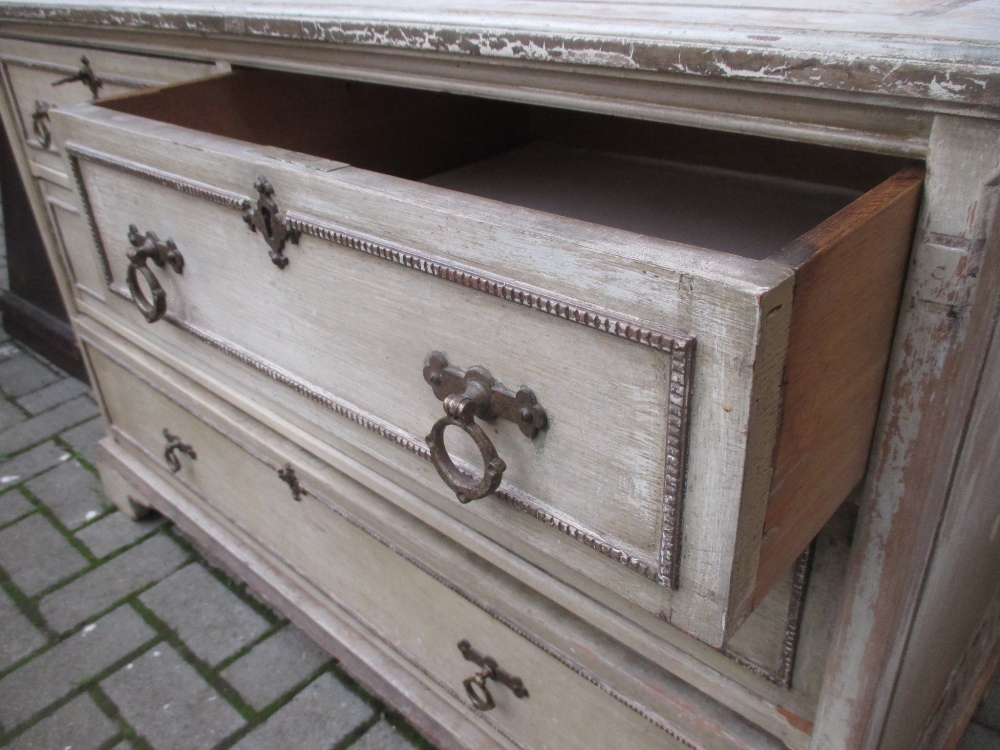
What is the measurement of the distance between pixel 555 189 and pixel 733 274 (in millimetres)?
644

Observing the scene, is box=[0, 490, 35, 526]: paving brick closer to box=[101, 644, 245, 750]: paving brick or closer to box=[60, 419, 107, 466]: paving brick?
box=[60, 419, 107, 466]: paving brick

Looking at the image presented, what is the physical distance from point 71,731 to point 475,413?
3.19 feet

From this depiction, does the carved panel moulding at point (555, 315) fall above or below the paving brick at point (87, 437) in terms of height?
above

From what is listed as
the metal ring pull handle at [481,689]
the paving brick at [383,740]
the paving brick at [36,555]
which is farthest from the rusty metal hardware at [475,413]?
the paving brick at [36,555]

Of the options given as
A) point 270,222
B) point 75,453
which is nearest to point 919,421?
point 270,222

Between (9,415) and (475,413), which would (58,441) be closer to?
(9,415)

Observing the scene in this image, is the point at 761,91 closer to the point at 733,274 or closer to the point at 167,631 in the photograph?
the point at 733,274

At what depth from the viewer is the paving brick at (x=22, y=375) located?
1984 millimetres

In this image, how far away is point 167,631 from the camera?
4.37ft

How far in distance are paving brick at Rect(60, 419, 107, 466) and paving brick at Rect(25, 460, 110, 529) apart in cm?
3

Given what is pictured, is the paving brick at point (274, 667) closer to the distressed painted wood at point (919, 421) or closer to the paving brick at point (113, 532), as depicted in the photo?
the paving brick at point (113, 532)

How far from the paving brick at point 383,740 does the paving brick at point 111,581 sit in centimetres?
52

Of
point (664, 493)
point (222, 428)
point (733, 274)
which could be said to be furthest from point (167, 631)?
point (733, 274)

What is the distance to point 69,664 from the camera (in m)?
1.28
